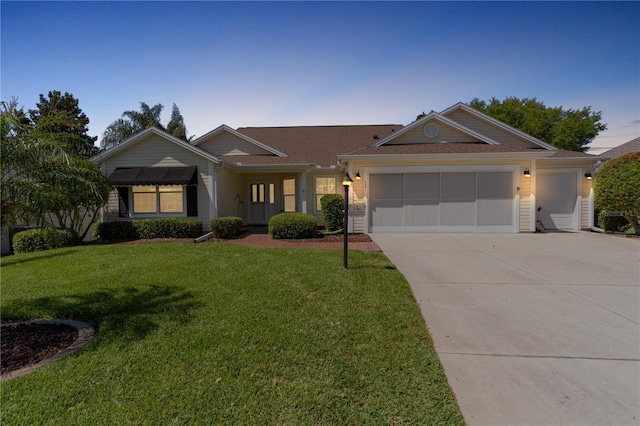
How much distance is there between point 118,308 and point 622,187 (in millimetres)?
15779

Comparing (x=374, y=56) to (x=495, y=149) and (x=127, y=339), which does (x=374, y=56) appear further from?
(x=127, y=339)

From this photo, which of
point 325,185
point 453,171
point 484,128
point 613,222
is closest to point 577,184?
point 613,222

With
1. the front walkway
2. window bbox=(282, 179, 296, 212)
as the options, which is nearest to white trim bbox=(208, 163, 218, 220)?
the front walkway

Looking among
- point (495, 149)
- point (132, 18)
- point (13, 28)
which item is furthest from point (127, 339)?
point (495, 149)

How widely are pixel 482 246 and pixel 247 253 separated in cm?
717

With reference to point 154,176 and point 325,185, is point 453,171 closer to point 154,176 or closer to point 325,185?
point 325,185

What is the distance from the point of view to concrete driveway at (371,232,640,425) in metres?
2.27

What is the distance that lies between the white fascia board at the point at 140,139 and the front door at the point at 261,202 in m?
3.88

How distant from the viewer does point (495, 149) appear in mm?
11094

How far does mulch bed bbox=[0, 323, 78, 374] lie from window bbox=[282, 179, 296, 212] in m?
11.3

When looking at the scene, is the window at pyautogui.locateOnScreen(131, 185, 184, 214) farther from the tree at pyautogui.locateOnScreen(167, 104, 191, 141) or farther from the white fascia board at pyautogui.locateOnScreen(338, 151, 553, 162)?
the tree at pyautogui.locateOnScreen(167, 104, 191, 141)

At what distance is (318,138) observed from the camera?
17.4 m

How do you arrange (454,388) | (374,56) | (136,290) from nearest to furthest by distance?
(454,388)
(136,290)
(374,56)

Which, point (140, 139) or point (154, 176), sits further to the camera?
point (140, 139)
